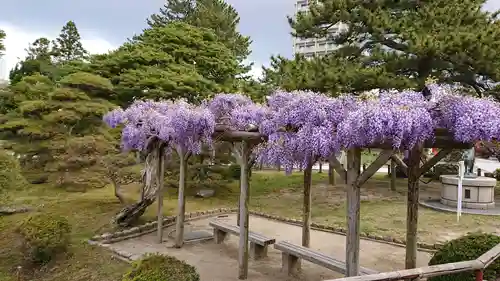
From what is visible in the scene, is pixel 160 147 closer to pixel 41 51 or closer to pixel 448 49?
pixel 448 49

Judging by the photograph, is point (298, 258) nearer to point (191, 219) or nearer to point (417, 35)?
point (191, 219)

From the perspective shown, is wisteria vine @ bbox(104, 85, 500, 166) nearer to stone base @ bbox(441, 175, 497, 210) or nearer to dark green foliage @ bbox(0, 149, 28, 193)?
dark green foliage @ bbox(0, 149, 28, 193)

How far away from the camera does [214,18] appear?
2170cm

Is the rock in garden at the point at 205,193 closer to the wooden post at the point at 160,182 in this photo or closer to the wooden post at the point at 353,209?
the wooden post at the point at 160,182

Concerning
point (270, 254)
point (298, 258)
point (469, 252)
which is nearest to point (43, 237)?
point (270, 254)

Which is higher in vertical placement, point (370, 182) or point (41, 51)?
point (41, 51)

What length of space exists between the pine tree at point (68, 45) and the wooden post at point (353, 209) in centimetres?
2970

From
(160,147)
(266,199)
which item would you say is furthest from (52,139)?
(266,199)

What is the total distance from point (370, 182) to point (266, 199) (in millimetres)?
6016

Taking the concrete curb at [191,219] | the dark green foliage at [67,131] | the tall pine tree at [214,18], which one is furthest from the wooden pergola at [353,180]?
the tall pine tree at [214,18]

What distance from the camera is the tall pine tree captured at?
21.8m

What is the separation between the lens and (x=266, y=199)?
48.4 ft

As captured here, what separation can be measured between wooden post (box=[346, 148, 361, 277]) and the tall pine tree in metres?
14.2

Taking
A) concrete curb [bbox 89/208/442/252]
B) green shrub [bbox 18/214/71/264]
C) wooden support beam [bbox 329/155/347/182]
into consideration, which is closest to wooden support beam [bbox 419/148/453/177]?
wooden support beam [bbox 329/155/347/182]
